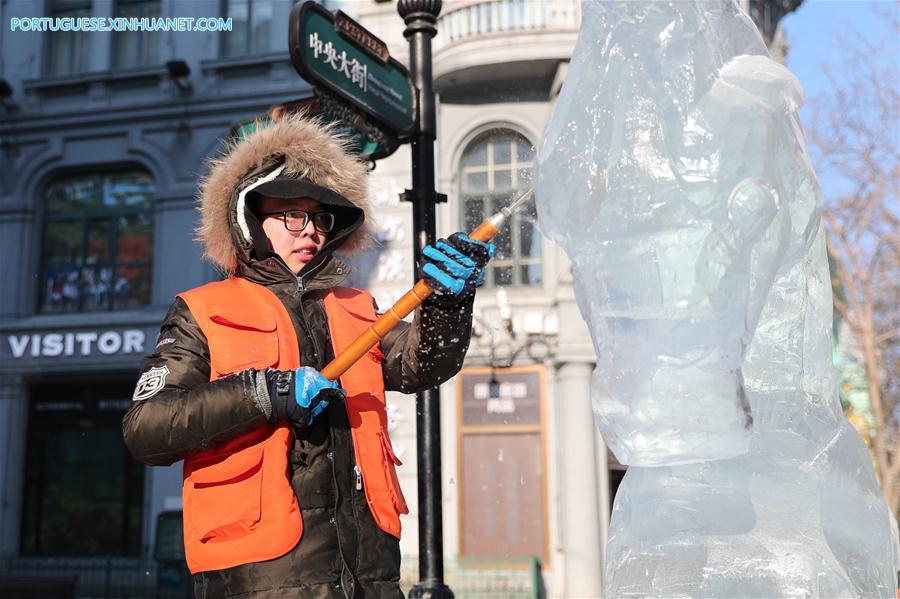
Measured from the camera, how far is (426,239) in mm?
3869

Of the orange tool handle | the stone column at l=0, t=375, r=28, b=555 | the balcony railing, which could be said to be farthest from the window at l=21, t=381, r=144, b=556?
the orange tool handle

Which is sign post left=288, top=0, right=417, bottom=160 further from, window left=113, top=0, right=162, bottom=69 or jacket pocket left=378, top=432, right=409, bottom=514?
window left=113, top=0, right=162, bottom=69

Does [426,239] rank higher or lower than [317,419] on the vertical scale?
higher

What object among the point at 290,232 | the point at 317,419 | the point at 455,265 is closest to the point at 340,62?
the point at 290,232

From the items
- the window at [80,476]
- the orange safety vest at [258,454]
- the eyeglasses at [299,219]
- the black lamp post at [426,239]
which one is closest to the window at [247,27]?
the window at [80,476]

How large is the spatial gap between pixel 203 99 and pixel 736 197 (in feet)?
40.1

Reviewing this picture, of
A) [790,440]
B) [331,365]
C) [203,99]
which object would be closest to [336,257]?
[331,365]

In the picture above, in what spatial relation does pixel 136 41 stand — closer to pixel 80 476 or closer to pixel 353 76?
pixel 80 476

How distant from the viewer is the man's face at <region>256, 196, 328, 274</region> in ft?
8.01

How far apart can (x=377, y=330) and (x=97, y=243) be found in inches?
487

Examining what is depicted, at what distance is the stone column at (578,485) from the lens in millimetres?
11109

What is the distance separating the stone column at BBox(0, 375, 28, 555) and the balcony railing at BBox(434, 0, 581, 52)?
8281 millimetres

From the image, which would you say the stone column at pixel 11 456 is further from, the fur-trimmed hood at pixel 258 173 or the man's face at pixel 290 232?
the man's face at pixel 290 232

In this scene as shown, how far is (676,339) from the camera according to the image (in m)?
1.90
